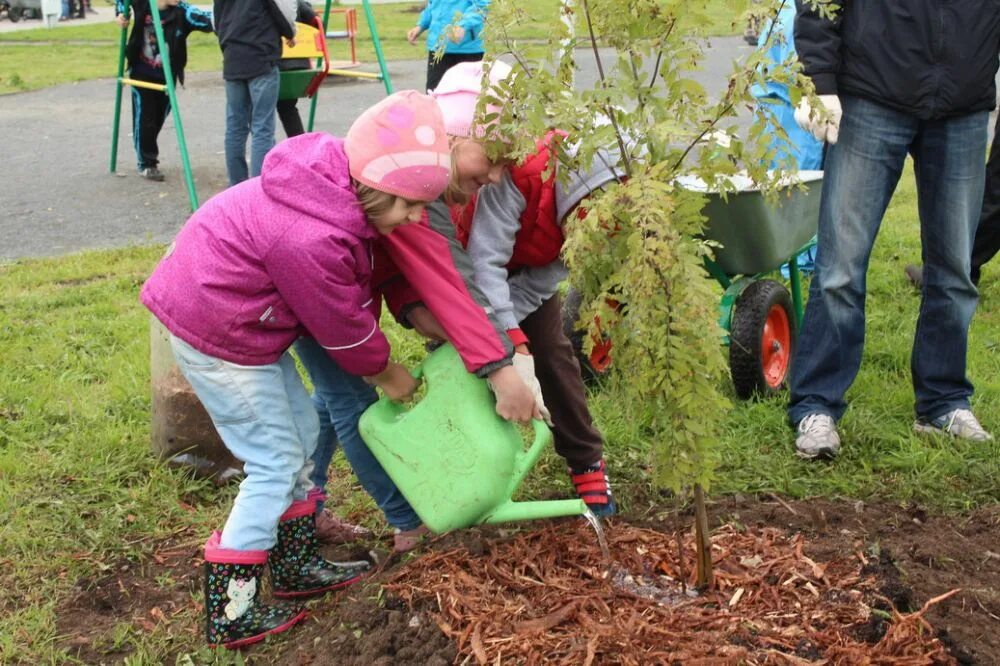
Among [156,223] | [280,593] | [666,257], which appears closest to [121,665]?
[280,593]

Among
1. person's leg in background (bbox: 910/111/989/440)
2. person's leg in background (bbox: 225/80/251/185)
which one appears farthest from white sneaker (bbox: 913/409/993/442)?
person's leg in background (bbox: 225/80/251/185)

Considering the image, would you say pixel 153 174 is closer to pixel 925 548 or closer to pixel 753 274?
pixel 753 274

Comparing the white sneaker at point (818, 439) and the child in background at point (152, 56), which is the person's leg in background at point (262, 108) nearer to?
the child in background at point (152, 56)

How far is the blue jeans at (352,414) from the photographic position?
3.07m

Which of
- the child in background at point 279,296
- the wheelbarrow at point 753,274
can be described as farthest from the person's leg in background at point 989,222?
the child in background at point 279,296

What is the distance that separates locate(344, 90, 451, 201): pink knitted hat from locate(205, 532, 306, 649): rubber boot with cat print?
0.99 m

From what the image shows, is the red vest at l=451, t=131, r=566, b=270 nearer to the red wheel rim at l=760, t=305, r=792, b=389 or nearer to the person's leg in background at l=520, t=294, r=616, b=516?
the person's leg in background at l=520, t=294, r=616, b=516

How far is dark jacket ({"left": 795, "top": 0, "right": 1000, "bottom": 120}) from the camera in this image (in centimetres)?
349

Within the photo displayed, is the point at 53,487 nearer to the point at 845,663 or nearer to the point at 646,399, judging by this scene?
the point at 646,399

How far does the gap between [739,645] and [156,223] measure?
19.2ft

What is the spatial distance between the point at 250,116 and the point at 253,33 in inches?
22.0

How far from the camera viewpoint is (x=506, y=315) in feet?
9.59

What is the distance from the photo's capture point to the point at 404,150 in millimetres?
2508

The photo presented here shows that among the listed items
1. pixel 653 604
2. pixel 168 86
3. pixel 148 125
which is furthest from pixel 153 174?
pixel 653 604
